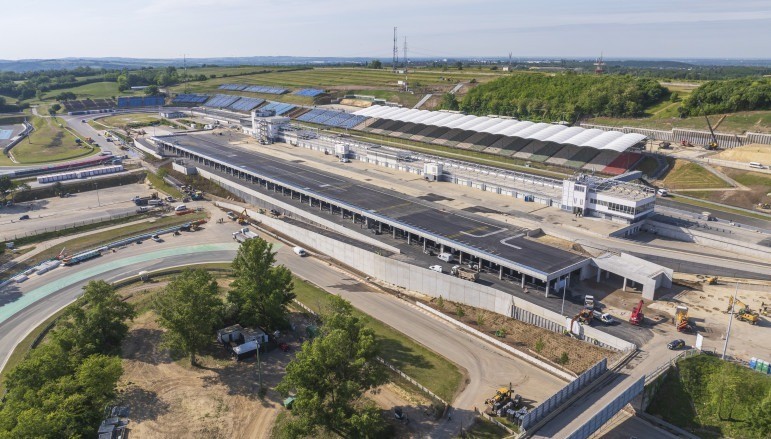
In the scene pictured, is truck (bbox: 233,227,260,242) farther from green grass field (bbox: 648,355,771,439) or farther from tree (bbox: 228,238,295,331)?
green grass field (bbox: 648,355,771,439)

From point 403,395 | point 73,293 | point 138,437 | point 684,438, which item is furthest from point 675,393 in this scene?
point 73,293

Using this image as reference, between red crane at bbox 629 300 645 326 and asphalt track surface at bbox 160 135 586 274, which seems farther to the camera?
asphalt track surface at bbox 160 135 586 274

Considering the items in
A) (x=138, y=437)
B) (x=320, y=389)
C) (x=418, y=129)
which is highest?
(x=418, y=129)

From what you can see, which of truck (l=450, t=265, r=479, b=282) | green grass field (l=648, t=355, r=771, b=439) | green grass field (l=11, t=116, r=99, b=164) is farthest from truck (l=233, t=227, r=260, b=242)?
green grass field (l=11, t=116, r=99, b=164)

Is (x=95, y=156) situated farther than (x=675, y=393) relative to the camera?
Yes

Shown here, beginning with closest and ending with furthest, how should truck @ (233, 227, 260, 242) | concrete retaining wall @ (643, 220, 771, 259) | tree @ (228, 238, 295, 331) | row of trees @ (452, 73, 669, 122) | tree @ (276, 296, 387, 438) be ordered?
tree @ (276, 296, 387, 438) < tree @ (228, 238, 295, 331) < concrete retaining wall @ (643, 220, 771, 259) < truck @ (233, 227, 260, 242) < row of trees @ (452, 73, 669, 122)

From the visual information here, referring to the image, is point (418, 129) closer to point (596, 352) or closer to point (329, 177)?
point (329, 177)

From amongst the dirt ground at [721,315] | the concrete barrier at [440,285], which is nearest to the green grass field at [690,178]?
the dirt ground at [721,315]
